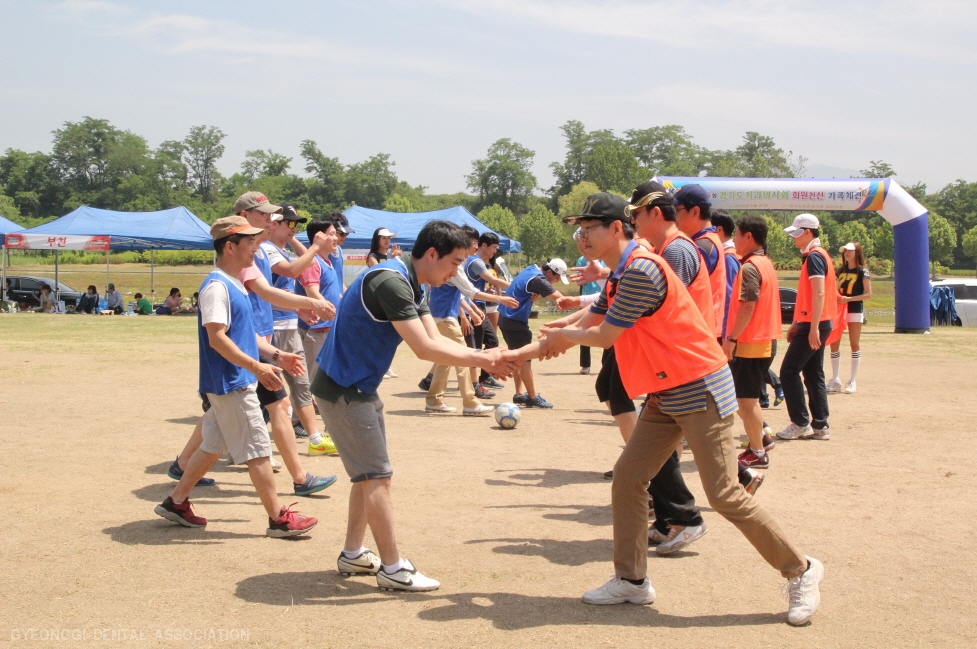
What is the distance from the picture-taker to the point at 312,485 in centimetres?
627

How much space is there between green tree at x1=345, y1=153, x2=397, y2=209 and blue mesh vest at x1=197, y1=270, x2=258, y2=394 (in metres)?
106

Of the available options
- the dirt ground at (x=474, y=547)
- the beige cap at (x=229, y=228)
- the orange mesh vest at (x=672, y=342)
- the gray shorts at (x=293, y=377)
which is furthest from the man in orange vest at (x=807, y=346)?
the beige cap at (x=229, y=228)

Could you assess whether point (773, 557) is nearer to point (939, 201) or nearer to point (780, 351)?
point (780, 351)

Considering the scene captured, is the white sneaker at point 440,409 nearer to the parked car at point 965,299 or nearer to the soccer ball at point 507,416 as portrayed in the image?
the soccer ball at point 507,416

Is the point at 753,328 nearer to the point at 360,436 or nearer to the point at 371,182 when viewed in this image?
the point at 360,436

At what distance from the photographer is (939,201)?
91.9 metres

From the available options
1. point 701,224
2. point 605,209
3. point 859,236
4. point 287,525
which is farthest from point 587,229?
point 859,236

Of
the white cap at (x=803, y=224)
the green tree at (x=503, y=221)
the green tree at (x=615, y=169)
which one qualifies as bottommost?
the white cap at (x=803, y=224)

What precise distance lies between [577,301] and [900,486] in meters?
2.92

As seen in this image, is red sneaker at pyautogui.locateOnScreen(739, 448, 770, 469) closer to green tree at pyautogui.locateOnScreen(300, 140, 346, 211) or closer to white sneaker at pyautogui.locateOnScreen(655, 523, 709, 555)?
white sneaker at pyautogui.locateOnScreen(655, 523, 709, 555)

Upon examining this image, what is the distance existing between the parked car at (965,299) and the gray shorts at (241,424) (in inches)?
1105

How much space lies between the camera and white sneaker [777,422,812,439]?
8.96 m

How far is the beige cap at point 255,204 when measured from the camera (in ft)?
21.3

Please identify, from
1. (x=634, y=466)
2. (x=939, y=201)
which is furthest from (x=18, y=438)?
(x=939, y=201)
